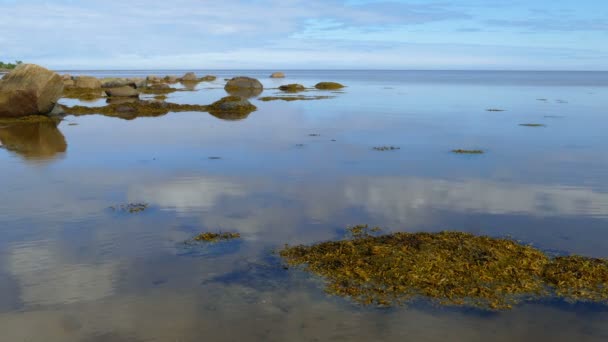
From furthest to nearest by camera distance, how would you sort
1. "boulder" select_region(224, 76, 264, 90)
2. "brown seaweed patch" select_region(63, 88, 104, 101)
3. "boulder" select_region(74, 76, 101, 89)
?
"boulder" select_region(224, 76, 264, 90)
"boulder" select_region(74, 76, 101, 89)
"brown seaweed patch" select_region(63, 88, 104, 101)

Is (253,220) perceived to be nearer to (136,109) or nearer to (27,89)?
(27,89)

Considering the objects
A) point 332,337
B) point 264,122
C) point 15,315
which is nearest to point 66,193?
point 15,315

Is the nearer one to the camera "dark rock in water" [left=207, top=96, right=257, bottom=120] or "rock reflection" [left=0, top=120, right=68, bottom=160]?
"rock reflection" [left=0, top=120, right=68, bottom=160]

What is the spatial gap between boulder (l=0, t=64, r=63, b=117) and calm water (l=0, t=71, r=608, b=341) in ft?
20.2

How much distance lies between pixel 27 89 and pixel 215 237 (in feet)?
97.5

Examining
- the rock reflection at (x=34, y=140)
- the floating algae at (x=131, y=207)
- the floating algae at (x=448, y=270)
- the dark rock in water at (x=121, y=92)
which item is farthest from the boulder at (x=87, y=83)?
the floating algae at (x=448, y=270)

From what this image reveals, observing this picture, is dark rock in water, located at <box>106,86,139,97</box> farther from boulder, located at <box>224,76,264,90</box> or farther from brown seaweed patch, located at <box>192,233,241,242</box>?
brown seaweed patch, located at <box>192,233,241,242</box>

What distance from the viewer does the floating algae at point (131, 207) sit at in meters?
14.4

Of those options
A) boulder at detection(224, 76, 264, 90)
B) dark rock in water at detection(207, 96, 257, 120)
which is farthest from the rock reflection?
boulder at detection(224, 76, 264, 90)

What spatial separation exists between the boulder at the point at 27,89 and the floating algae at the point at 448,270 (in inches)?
1222

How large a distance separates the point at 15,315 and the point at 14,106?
32.8m

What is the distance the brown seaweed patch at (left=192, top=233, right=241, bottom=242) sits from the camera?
12.0m

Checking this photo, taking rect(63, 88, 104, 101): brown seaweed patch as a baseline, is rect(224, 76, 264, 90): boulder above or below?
above

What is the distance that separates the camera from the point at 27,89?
35.4 metres
